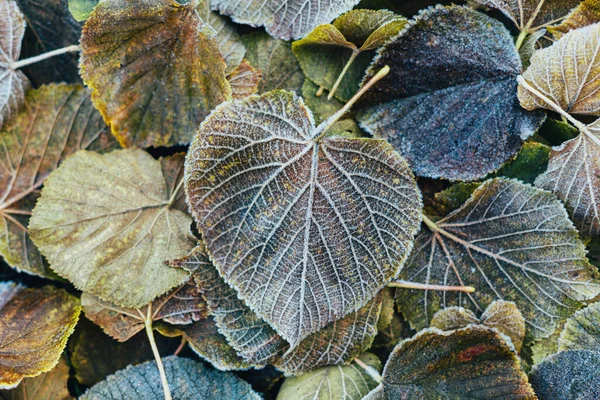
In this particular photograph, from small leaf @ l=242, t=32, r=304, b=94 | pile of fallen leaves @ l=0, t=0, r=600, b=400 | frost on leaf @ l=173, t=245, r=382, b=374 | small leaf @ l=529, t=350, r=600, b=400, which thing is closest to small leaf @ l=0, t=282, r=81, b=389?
pile of fallen leaves @ l=0, t=0, r=600, b=400

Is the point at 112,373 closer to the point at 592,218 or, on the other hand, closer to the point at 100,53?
the point at 100,53

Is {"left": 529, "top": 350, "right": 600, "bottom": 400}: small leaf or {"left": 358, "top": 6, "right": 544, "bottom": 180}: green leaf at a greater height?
{"left": 358, "top": 6, "right": 544, "bottom": 180}: green leaf

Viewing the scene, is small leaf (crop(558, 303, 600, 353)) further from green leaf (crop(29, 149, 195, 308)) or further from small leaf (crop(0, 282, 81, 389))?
small leaf (crop(0, 282, 81, 389))

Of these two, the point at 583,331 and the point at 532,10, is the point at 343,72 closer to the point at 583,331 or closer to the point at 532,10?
the point at 532,10

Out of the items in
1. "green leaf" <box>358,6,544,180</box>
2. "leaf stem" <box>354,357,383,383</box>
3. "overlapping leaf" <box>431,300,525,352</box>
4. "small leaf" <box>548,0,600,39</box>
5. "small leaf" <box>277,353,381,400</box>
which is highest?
"small leaf" <box>548,0,600,39</box>

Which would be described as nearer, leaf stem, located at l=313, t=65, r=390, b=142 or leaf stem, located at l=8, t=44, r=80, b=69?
leaf stem, located at l=313, t=65, r=390, b=142

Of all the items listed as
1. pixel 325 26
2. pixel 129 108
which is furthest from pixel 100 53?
pixel 325 26

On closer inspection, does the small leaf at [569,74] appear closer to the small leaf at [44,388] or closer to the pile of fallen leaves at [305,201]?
the pile of fallen leaves at [305,201]
